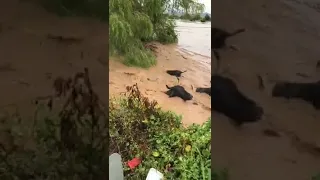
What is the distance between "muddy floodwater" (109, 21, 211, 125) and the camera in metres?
1.32

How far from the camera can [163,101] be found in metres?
1.38

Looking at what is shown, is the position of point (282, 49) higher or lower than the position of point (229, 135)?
higher

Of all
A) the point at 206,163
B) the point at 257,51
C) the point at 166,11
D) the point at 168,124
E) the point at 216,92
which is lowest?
the point at 206,163

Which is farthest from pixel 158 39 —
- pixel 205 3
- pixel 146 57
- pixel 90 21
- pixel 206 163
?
pixel 206 163

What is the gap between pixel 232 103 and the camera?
1.11 meters

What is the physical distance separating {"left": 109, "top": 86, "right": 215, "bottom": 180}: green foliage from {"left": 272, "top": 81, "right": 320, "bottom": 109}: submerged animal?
30 cm

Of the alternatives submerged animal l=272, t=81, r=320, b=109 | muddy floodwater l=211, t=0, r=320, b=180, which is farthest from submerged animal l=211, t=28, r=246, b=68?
submerged animal l=272, t=81, r=320, b=109

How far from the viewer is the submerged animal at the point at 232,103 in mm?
1093

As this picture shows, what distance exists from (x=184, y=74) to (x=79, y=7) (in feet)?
1.29

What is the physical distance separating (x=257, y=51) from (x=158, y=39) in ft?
1.25

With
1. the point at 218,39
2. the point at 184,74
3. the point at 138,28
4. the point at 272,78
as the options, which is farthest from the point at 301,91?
the point at 138,28

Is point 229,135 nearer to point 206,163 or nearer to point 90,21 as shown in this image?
point 206,163

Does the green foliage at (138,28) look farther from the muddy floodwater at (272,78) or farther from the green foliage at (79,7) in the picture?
the muddy floodwater at (272,78)

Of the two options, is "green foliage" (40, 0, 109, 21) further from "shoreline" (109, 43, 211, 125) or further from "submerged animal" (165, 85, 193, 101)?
"submerged animal" (165, 85, 193, 101)
